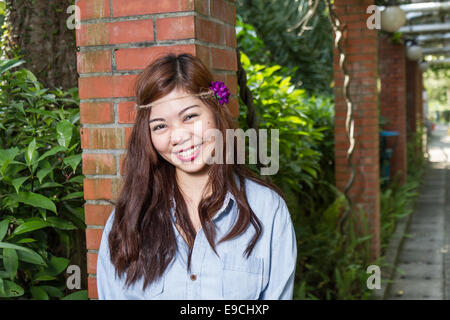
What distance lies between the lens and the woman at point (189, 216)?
1.67 metres

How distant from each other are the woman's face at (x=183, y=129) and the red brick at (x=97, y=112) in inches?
16.6

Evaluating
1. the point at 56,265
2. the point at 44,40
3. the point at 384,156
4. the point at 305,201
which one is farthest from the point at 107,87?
the point at 384,156

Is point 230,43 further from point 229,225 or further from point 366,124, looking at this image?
point 366,124

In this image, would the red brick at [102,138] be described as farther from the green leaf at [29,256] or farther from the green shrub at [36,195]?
the green leaf at [29,256]

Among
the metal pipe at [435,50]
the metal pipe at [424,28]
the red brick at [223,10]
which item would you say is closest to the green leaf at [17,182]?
the red brick at [223,10]

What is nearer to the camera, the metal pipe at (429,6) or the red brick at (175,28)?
the red brick at (175,28)

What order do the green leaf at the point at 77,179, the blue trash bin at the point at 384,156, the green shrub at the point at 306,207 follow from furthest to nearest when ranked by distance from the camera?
the blue trash bin at the point at 384,156
the green shrub at the point at 306,207
the green leaf at the point at 77,179

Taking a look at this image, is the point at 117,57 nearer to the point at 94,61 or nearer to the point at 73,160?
the point at 94,61

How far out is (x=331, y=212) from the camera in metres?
4.85

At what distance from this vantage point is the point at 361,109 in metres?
5.07

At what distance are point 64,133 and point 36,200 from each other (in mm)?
300

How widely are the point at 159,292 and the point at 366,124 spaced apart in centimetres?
376
